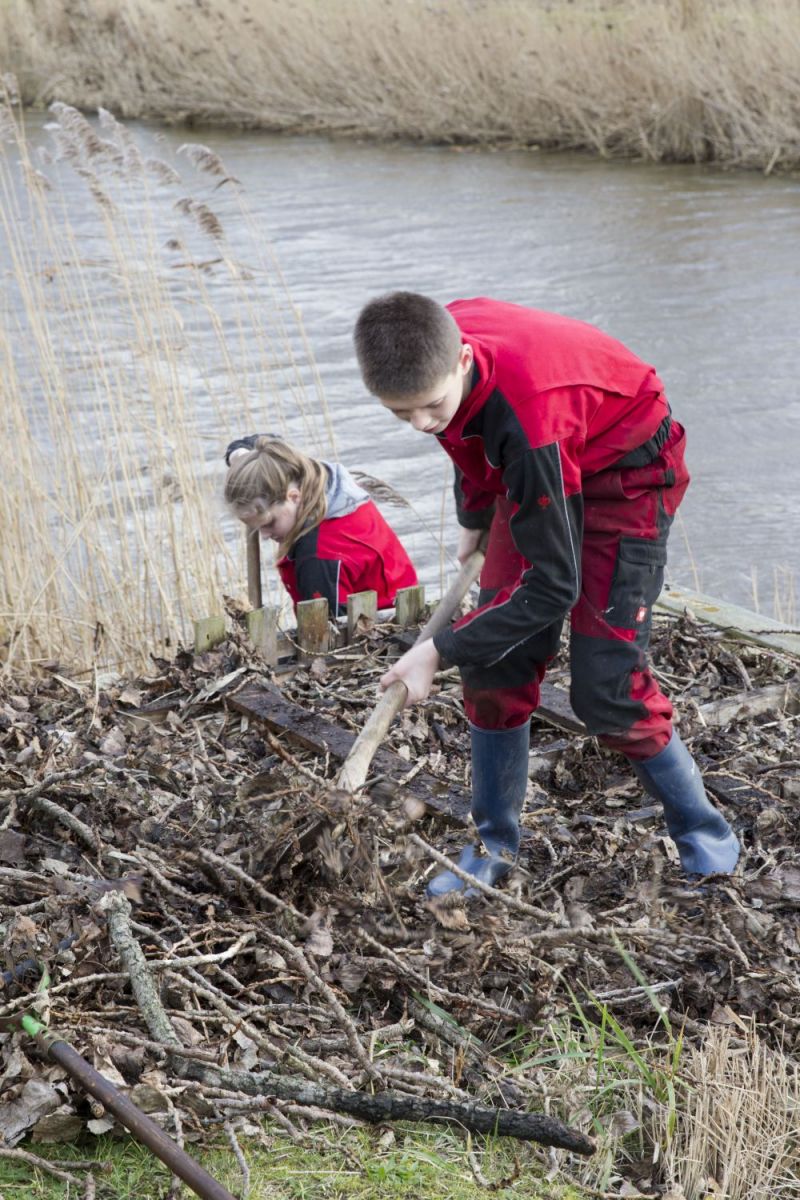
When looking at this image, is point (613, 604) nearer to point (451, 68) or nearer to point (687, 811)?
point (687, 811)

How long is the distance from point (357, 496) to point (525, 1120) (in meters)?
2.56

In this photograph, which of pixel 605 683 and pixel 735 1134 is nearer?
pixel 735 1134

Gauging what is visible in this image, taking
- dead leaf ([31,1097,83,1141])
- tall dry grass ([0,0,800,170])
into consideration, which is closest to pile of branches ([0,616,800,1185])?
dead leaf ([31,1097,83,1141])

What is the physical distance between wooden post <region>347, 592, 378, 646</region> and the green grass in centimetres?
218

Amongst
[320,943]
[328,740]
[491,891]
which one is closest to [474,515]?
[328,740]

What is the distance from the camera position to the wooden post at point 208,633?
4066mm

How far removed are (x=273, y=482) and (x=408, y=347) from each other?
1.78 meters

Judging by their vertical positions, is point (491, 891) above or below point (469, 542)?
below

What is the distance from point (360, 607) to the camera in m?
4.25

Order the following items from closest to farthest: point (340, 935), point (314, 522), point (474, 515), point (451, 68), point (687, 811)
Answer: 1. point (340, 935)
2. point (687, 811)
3. point (474, 515)
4. point (314, 522)
5. point (451, 68)

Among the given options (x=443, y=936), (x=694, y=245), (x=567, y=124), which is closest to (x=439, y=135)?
(x=567, y=124)

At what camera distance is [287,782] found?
2947 millimetres

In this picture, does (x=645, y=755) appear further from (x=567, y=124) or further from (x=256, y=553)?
(x=567, y=124)

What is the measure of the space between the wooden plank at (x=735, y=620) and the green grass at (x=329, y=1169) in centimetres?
224
